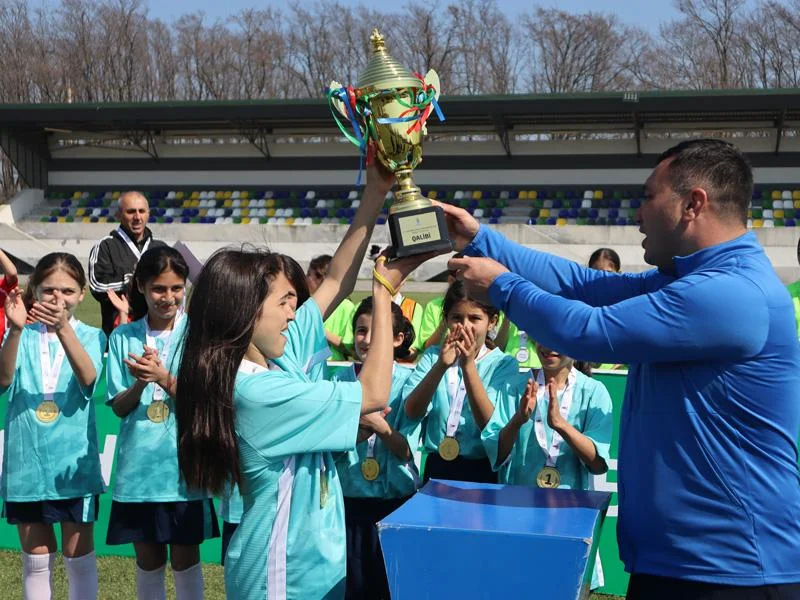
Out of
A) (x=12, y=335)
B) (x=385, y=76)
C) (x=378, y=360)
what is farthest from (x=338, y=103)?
(x=12, y=335)

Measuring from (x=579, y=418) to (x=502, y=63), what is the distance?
45901 mm

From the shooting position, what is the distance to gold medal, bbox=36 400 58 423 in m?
4.92

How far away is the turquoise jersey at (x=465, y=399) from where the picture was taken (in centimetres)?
482

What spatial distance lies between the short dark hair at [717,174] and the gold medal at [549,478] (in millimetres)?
2059

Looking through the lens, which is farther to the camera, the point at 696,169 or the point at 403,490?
the point at 403,490

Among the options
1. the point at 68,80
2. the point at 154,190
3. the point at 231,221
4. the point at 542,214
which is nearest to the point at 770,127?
the point at 542,214

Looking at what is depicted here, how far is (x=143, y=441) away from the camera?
4781 mm

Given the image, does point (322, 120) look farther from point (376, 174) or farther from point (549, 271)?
point (549, 271)

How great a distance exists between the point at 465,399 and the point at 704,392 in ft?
7.42

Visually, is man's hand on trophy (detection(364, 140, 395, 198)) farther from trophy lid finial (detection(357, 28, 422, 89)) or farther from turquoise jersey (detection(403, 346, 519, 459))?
turquoise jersey (detection(403, 346, 519, 459))

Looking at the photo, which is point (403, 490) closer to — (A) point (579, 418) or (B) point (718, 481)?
(A) point (579, 418)

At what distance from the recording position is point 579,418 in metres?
4.67

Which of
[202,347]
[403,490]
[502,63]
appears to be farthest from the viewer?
[502,63]

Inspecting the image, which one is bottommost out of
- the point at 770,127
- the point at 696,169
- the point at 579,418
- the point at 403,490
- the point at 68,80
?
the point at 403,490
